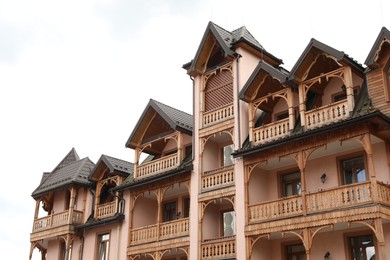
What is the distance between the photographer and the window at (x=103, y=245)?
34.9m

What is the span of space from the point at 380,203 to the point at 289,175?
6.24 m

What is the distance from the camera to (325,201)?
23.3 m

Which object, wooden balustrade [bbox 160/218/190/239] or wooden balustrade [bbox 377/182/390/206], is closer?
wooden balustrade [bbox 377/182/390/206]

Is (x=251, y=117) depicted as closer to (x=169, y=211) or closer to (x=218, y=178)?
(x=218, y=178)

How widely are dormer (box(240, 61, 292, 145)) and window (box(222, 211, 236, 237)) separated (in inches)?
178

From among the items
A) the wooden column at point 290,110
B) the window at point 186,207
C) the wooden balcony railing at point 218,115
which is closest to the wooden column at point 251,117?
the wooden balcony railing at point 218,115

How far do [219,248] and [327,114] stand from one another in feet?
28.3

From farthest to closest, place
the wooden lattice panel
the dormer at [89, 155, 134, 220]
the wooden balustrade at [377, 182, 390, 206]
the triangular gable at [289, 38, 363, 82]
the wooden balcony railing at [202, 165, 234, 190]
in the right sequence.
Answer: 1. the dormer at [89, 155, 134, 220]
2. the wooden lattice panel
3. the wooden balcony railing at [202, 165, 234, 190]
4. the triangular gable at [289, 38, 363, 82]
5. the wooden balustrade at [377, 182, 390, 206]

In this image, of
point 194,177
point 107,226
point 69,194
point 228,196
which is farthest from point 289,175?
point 69,194

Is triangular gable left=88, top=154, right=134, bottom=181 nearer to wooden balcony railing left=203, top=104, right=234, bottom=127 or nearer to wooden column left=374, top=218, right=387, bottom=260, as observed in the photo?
wooden balcony railing left=203, top=104, right=234, bottom=127

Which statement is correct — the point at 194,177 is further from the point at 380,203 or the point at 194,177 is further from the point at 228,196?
the point at 380,203

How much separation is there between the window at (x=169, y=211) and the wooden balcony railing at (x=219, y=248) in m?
5.34

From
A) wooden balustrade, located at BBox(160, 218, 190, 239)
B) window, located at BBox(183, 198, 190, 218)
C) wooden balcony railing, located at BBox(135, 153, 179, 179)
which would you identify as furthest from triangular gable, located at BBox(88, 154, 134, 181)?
wooden balustrade, located at BBox(160, 218, 190, 239)

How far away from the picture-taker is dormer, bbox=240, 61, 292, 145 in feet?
86.3
